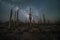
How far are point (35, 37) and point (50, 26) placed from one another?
26.1 inches

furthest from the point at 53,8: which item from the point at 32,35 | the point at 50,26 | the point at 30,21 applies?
the point at 32,35

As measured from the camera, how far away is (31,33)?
4430 mm

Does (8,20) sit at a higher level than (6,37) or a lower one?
higher

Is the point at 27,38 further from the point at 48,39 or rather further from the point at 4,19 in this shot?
the point at 4,19

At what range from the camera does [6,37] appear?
4320mm

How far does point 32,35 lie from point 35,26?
0.33m

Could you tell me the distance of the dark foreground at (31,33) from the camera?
437cm

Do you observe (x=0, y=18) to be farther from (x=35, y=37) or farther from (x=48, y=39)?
(x=48, y=39)

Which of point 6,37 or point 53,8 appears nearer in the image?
point 6,37

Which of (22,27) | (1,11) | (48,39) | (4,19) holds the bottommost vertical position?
(48,39)

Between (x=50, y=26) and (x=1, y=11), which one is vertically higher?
(x=1, y=11)

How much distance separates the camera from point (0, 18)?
4.49 meters

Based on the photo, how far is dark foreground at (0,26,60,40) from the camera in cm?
437

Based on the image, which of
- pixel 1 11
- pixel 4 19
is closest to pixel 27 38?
pixel 4 19
